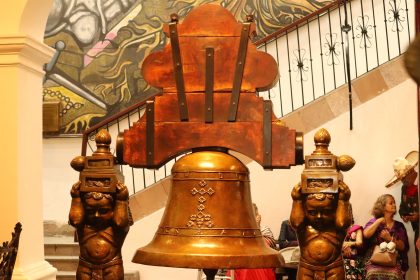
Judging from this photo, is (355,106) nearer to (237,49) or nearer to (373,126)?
(373,126)

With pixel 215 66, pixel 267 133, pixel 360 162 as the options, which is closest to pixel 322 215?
pixel 267 133

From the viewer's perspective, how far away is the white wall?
10070mm

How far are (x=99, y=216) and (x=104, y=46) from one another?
9021 millimetres

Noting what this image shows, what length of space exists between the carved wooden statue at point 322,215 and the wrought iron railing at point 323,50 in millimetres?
7716

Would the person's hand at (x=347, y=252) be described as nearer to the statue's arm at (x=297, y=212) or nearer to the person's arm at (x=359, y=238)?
the person's arm at (x=359, y=238)

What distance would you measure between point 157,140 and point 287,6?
8893 millimetres

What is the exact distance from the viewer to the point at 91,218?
11.5 feet

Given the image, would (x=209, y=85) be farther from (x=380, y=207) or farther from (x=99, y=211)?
(x=380, y=207)

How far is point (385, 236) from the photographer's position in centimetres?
861

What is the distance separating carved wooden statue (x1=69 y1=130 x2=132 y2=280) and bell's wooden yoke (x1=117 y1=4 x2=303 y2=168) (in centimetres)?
13

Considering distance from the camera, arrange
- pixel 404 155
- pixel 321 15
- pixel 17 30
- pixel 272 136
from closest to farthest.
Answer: pixel 272 136, pixel 17 30, pixel 404 155, pixel 321 15

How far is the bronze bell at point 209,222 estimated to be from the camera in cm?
314

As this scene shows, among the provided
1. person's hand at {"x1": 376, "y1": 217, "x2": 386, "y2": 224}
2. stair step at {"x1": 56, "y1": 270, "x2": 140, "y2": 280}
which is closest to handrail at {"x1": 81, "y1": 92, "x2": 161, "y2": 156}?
stair step at {"x1": 56, "y1": 270, "x2": 140, "y2": 280}

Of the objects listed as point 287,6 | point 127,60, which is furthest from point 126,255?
point 287,6
